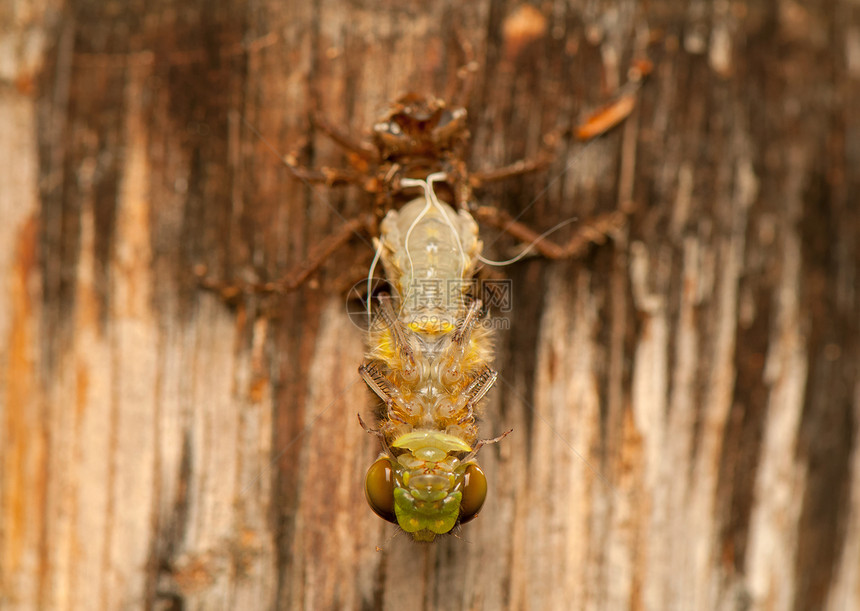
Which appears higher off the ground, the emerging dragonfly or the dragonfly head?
the emerging dragonfly

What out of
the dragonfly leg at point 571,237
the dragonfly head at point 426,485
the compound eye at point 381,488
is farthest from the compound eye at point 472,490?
the dragonfly leg at point 571,237

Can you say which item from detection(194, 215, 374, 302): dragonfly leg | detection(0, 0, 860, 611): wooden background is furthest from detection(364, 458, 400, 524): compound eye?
detection(194, 215, 374, 302): dragonfly leg

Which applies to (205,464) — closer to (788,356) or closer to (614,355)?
(614,355)

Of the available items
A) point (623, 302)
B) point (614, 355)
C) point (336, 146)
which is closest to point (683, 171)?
point (623, 302)

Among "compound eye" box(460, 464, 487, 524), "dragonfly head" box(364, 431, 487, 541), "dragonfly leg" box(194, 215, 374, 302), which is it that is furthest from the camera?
"dragonfly leg" box(194, 215, 374, 302)

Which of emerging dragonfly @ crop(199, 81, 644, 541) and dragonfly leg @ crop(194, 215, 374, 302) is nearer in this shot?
emerging dragonfly @ crop(199, 81, 644, 541)

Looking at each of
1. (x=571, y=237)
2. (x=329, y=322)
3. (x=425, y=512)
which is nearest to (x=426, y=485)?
(x=425, y=512)

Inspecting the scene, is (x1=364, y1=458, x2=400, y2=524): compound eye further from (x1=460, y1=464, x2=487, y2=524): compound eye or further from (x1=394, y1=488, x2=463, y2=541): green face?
(x1=460, y1=464, x2=487, y2=524): compound eye
